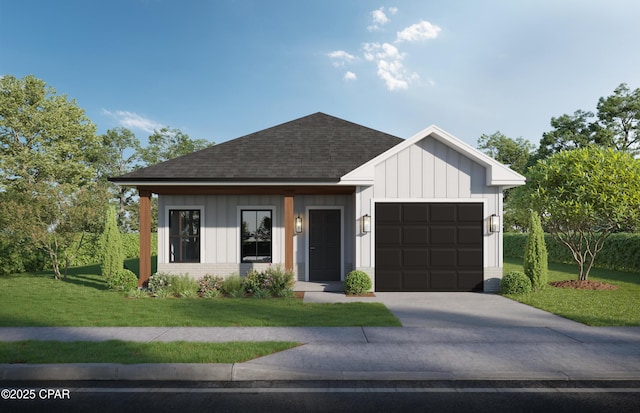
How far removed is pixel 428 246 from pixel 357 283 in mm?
2603

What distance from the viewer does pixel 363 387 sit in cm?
451

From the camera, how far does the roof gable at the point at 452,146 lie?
10867 millimetres

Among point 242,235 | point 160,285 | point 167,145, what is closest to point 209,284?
point 160,285

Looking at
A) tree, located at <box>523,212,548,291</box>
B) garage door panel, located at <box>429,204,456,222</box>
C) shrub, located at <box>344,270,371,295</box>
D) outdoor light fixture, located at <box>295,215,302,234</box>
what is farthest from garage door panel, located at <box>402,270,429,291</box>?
outdoor light fixture, located at <box>295,215,302,234</box>

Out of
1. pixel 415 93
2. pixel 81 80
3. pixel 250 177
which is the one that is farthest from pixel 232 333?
pixel 81 80

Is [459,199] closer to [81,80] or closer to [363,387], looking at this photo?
[363,387]

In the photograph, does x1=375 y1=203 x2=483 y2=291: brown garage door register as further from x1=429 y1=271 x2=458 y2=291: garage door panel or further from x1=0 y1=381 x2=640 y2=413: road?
x1=0 y1=381 x2=640 y2=413: road

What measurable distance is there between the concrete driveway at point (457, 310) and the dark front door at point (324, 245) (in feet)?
6.18

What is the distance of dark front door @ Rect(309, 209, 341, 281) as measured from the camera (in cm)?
1316

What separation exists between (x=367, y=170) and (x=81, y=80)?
104 feet

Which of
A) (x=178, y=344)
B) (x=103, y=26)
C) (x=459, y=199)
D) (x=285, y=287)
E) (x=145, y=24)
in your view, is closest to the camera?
(x=178, y=344)

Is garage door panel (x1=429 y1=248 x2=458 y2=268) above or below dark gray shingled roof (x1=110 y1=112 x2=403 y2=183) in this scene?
below

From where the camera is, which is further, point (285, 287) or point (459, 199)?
point (459, 199)

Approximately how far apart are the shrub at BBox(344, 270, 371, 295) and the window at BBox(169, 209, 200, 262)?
5.60m
